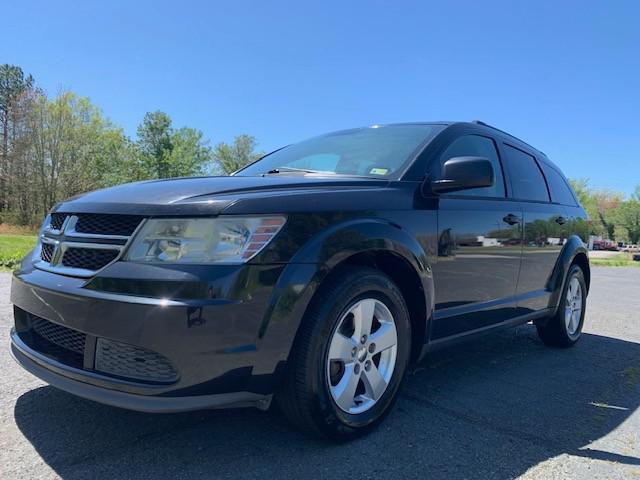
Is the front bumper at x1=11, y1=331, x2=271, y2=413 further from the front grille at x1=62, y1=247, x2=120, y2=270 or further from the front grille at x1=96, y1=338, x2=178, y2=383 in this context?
the front grille at x1=62, y1=247, x2=120, y2=270

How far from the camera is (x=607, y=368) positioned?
432 centimetres

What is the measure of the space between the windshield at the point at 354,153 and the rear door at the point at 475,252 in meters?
0.24

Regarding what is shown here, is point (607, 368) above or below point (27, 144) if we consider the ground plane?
below

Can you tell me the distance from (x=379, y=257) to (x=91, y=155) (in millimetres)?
39784

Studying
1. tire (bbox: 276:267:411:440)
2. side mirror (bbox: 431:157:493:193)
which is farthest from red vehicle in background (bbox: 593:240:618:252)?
tire (bbox: 276:267:411:440)

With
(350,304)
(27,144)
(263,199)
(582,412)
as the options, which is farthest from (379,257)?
(27,144)

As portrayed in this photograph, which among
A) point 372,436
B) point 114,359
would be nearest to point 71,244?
point 114,359

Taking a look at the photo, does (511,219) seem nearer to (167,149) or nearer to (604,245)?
(167,149)

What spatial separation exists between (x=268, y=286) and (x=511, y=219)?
2390 mm

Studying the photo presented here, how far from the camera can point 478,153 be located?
12.4 ft

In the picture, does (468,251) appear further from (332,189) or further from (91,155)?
(91,155)

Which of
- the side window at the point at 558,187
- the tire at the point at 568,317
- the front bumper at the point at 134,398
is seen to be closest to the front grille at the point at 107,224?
the front bumper at the point at 134,398

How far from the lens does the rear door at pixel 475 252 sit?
3.10 meters

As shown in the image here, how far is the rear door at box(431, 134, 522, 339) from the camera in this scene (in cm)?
310
